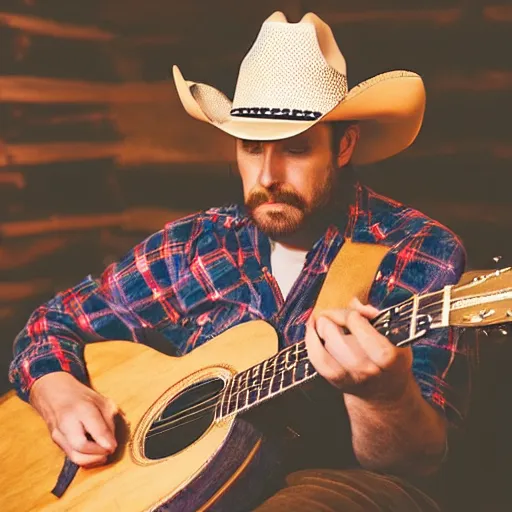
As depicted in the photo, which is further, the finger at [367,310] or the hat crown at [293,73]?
the hat crown at [293,73]

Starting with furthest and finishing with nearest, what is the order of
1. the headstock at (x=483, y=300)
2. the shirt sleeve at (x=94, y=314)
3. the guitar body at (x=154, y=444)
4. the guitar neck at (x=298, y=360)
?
the shirt sleeve at (x=94, y=314), the guitar body at (x=154, y=444), the guitar neck at (x=298, y=360), the headstock at (x=483, y=300)

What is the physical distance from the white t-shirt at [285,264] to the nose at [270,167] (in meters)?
0.14

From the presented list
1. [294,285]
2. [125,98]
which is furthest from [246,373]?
[125,98]

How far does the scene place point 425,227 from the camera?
6.06 feet

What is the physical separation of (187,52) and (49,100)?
1.18 feet

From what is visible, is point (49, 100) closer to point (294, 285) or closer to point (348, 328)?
point (294, 285)

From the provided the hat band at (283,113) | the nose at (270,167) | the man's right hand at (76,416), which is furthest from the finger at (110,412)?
the hat band at (283,113)

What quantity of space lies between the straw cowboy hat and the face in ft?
0.16

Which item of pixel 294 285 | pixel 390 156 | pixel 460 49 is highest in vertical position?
pixel 460 49

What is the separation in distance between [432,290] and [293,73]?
1.68ft

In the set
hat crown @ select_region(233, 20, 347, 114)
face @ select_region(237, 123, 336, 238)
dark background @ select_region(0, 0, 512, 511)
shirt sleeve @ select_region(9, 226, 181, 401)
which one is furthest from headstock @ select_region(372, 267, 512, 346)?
shirt sleeve @ select_region(9, 226, 181, 401)

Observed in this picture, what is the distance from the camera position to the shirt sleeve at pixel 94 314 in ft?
6.82

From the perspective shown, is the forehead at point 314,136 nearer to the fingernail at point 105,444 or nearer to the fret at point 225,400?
the fret at point 225,400

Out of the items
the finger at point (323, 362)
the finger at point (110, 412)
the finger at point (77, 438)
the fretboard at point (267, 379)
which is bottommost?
the finger at point (77, 438)
